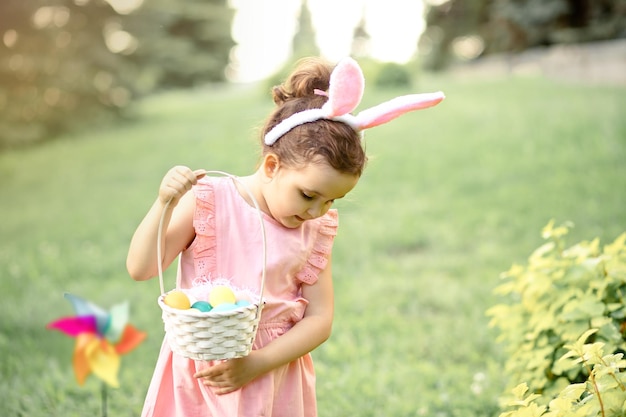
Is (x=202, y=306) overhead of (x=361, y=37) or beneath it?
beneath

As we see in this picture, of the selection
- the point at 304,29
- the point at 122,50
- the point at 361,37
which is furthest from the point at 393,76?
the point at 361,37

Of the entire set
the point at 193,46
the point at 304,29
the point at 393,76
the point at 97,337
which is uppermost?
the point at 304,29

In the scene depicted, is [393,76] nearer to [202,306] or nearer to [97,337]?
[97,337]

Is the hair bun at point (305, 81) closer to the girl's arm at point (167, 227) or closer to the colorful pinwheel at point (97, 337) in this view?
the girl's arm at point (167, 227)

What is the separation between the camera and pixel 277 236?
5.89ft

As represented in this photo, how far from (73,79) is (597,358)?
10.7 meters

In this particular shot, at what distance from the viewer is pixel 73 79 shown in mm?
11109

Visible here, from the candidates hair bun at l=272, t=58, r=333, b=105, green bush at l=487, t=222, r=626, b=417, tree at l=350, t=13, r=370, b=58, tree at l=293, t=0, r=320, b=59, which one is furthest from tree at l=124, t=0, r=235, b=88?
hair bun at l=272, t=58, r=333, b=105

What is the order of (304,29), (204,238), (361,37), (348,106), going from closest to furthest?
(348,106), (204,238), (304,29), (361,37)

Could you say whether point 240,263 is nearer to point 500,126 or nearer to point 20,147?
point 500,126

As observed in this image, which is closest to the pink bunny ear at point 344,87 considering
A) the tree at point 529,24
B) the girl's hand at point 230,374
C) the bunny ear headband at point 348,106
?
the bunny ear headband at point 348,106

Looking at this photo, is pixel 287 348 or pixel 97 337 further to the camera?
pixel 97 337

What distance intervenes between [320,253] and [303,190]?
240mm

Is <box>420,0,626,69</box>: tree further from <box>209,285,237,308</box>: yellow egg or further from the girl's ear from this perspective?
<box>209,285,237,308</box>: yellow egg
